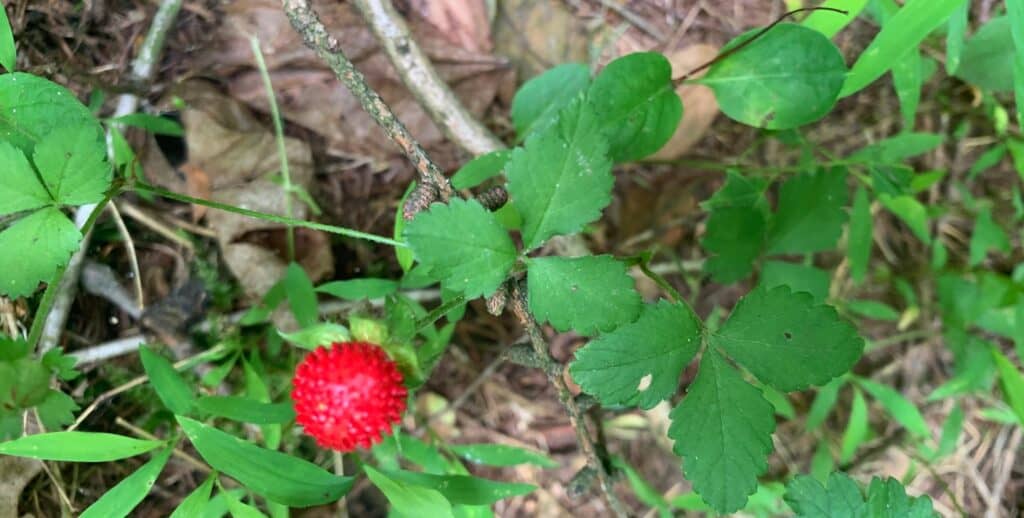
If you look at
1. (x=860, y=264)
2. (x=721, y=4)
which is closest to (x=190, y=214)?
(x=721, y=4)

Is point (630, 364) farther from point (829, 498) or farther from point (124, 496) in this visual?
point (124, 496)

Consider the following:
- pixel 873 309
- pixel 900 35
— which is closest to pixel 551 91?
pixel 900 35

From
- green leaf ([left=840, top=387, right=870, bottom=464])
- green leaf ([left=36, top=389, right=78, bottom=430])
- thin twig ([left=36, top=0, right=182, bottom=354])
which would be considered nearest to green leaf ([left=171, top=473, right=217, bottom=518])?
green leaf ([left=36, top=389, right=78, bottom=430])

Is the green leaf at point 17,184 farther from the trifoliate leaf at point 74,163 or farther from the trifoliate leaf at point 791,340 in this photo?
the trifoliate leaf at point 791,340

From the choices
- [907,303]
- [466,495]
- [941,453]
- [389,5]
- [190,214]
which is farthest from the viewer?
[907,303]

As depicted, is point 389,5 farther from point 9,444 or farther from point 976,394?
point 976,394
